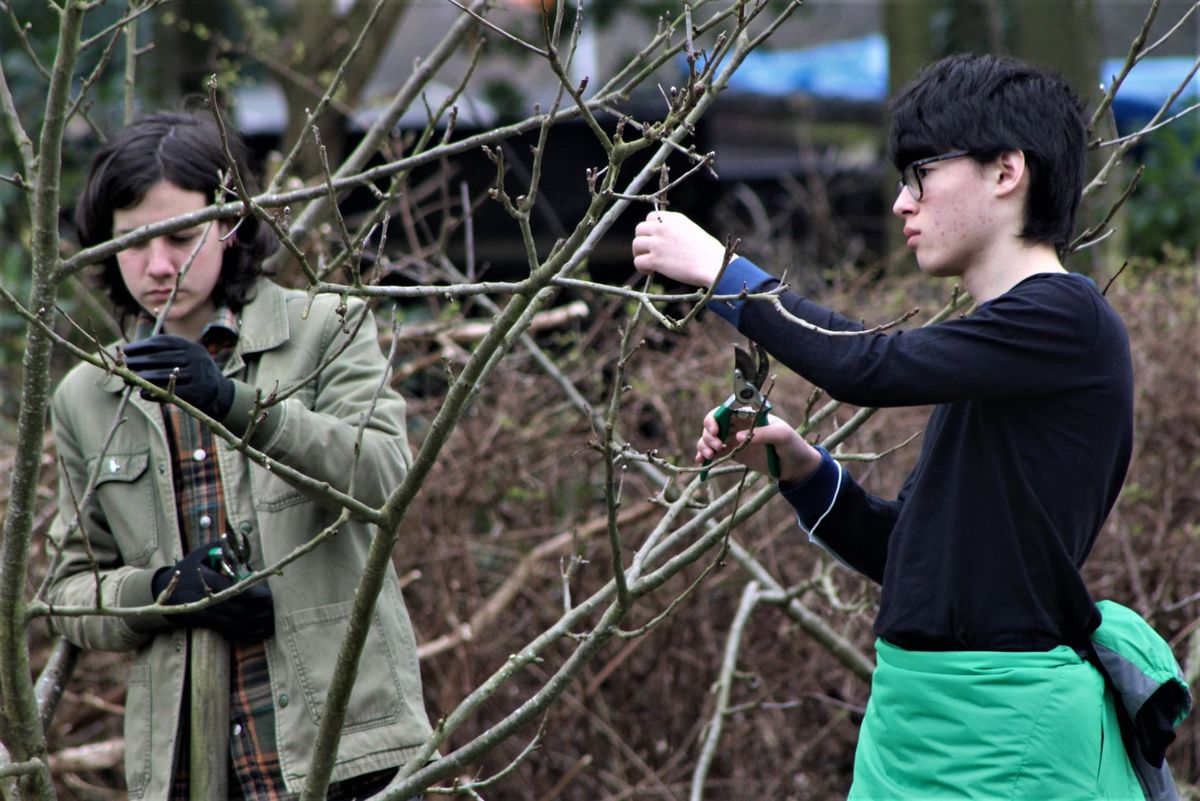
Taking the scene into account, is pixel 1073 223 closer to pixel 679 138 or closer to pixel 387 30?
pixel 679 138

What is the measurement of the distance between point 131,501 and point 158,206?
0.50 meters

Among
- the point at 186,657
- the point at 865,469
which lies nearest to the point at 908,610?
the point at 186,657

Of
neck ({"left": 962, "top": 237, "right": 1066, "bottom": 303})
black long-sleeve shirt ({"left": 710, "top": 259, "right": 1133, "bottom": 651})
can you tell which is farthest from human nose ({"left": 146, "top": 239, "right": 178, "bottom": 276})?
Answer: neck ({"left": 962, "top": 237, "right": 1066, "bottom": 303})

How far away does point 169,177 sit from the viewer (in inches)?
94.8

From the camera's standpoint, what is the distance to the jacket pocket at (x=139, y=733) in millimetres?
2283

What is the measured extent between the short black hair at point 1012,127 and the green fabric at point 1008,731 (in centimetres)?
57

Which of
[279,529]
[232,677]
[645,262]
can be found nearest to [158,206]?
[279,529]

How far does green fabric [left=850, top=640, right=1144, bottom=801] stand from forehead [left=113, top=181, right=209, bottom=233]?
1405 millimetres

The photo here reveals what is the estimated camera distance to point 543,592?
3883mm

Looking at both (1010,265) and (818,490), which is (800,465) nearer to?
(818,490)

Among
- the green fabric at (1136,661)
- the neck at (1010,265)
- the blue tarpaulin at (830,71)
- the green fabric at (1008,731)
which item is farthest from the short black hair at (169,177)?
the blue tarpaulin at (830,71)

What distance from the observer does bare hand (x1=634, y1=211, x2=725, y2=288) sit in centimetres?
181

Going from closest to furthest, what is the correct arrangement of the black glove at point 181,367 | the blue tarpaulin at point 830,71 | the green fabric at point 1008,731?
the green fabric at point 1008,731 → the black glove at point 181,367 → the blue tarpaulin at point 830,71

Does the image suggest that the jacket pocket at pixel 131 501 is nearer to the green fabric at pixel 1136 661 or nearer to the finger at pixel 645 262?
the finger at pixel 645 262
